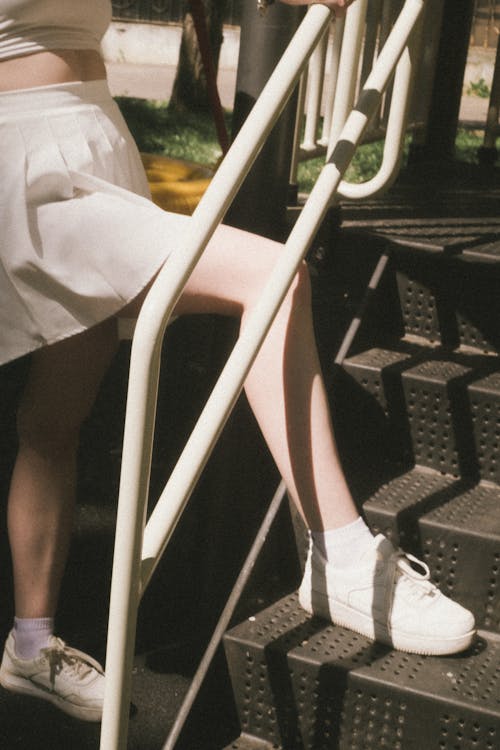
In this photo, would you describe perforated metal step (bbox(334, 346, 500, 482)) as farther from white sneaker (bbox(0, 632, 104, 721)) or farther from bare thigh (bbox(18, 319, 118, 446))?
white sneaker (bbox(0, 632, 104, 721))

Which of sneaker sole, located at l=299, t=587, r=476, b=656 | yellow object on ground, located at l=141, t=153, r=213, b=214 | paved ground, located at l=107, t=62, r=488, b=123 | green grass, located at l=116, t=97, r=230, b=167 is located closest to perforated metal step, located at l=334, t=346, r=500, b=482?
sneaker sole, located at l=299, t=587, r=476, b=656

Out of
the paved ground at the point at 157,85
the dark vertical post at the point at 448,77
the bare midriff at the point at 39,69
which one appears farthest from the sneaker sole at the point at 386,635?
the paved ground at the point at 157,85

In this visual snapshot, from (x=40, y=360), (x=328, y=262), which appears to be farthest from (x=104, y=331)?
(x=328, y=262)

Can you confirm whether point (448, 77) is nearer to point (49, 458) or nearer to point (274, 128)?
point (274, 128)

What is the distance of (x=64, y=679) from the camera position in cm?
238

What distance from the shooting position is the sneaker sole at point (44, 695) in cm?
238

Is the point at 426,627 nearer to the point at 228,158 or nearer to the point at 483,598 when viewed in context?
the point at 483,598

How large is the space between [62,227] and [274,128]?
0.72 metres

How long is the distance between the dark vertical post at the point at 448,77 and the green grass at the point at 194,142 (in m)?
1.02

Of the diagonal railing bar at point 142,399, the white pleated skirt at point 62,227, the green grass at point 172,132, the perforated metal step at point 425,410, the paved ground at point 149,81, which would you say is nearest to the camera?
the diagonal railing bar at point 142,399

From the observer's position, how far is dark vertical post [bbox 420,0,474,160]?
4879mm

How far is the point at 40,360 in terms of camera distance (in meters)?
2.21

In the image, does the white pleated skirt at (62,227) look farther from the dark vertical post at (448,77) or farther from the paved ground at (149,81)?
the paved ground at (149,81)

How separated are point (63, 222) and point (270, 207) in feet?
2.17
